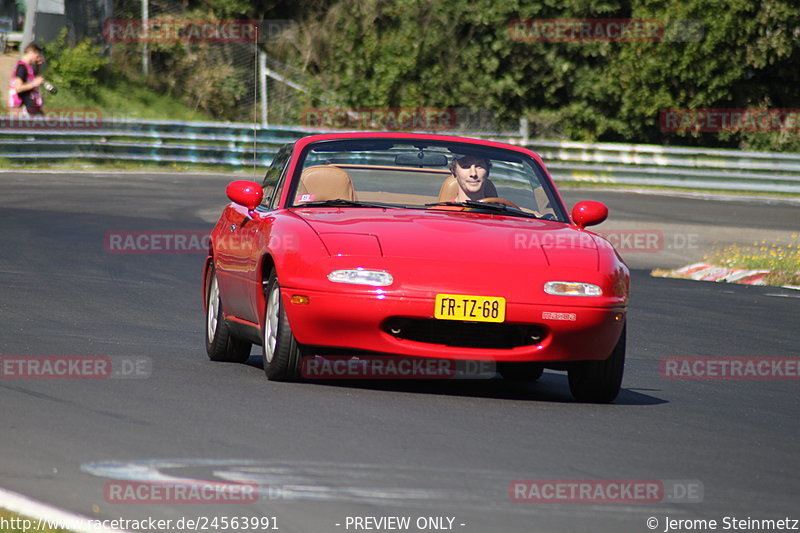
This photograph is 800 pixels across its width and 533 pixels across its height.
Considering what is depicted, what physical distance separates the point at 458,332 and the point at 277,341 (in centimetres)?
95

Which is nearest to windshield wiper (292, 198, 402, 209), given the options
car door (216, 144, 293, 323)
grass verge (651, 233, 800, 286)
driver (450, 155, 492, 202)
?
car door (216, 144, 293, 323)

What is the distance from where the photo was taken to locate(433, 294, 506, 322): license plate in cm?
743

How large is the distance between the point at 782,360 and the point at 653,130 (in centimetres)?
3003

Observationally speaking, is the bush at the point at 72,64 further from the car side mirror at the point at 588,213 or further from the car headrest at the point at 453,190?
the car side mirror at the point at 588,213

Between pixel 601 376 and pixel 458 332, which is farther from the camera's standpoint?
pixel 601 376

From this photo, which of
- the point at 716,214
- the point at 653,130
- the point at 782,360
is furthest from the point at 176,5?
the point at 782,360

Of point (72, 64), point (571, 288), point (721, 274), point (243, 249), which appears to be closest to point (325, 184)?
point (243, 249)

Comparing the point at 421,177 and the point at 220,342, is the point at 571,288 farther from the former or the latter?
the point at 220,342

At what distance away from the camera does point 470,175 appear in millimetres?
9023

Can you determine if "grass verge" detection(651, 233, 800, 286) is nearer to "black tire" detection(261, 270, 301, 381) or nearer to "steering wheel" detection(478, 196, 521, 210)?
"steering wheel" detection(478, 196, 521, 210)

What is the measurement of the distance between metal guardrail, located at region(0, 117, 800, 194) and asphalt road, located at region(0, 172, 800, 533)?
69.6 ft

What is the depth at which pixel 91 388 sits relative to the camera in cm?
754

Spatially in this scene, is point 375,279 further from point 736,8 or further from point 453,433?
point 736,8

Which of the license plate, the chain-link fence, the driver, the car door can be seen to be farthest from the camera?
the chain-link fence
